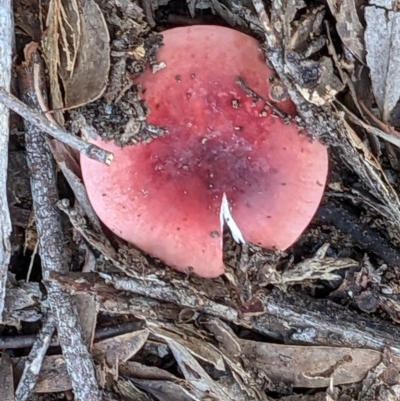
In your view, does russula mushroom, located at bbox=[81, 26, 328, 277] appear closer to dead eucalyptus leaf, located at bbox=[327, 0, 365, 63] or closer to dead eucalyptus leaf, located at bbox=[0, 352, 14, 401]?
dead eucalyptus leaf, located at bbox=[327, 0, 365, 63]

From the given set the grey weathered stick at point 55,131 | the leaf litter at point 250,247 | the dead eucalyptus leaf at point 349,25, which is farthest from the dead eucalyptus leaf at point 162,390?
the dead eucalyptus leaf at point 349,25

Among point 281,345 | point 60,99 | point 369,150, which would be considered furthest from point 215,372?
point 60,99

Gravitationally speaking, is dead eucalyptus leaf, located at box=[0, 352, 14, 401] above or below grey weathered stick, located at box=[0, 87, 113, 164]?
below

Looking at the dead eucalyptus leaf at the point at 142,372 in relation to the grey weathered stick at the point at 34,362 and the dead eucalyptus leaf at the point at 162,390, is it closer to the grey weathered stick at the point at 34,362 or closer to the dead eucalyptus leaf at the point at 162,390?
the dead eucalyptus leaf at the point at 162,390

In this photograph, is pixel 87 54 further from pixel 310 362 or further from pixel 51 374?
pixel 310 362

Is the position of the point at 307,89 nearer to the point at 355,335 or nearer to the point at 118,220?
the point at 118,220

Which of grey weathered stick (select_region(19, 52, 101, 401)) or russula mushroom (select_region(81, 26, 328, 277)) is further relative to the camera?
grey weathered stick (select_region(19, 52, 101, 401))

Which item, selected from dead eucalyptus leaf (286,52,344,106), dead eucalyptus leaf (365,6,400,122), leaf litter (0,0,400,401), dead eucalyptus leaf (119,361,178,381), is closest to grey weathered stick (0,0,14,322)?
leaf litter (0,0,400,401)

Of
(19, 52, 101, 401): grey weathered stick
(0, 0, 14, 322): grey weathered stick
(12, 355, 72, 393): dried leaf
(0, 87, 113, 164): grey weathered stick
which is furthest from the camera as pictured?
(12, 355, 72, 393): dried leaf
